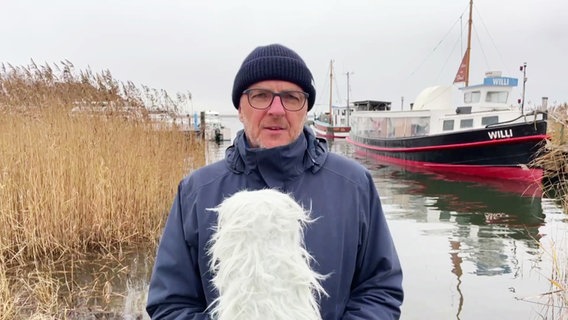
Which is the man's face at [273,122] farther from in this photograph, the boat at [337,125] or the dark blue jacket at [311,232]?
→ the boat at [337,125]

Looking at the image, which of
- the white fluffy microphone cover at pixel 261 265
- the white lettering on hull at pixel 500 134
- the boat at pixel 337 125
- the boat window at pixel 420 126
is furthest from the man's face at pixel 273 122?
the boat at pixel 337 125

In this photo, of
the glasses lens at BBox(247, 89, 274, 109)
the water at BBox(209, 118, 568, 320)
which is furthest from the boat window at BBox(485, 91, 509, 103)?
the glasses lens at BBox(247, 89, 274, 109)

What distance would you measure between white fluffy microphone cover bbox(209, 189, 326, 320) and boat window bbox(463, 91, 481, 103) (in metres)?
19.9

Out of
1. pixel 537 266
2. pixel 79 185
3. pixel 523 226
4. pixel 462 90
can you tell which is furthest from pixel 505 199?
pixel 79 185

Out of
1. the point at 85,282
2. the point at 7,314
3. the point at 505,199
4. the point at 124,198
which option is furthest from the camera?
the point at 505,199

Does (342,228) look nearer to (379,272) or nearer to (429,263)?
(379,272)

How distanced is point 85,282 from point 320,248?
4.04 metres

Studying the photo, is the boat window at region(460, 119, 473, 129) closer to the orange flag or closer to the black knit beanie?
the orange flag

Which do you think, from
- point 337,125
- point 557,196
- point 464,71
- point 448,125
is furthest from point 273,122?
point 337,125

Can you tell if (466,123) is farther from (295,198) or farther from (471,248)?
(295,198)

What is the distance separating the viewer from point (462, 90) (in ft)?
63.9

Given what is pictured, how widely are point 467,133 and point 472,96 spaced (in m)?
3.73

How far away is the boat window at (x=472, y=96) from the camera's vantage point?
1856 cm

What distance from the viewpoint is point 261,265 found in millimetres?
947
